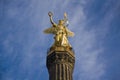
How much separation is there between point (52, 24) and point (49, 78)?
850 centimetres

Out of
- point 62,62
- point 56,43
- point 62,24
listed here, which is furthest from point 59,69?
point 62,24

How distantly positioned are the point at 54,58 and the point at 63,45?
2.34 meters

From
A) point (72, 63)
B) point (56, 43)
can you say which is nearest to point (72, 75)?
point (72, 63)

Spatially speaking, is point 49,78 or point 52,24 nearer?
point 49,78

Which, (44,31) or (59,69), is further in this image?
(44,31)

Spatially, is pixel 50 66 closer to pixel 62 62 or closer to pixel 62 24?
pixel 62 62

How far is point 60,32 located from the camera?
50.5 m

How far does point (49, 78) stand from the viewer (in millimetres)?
47500

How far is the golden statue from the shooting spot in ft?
162

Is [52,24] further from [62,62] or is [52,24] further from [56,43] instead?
[62,62]

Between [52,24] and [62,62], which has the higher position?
[52,24]

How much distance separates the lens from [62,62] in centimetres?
4750

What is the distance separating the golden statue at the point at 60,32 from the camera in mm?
49453

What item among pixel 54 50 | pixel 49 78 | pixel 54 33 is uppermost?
pixel 54 33
